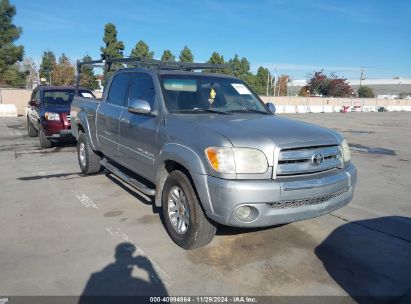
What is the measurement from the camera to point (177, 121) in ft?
14.3

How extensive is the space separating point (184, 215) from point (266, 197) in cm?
106

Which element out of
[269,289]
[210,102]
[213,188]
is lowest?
[269,289]

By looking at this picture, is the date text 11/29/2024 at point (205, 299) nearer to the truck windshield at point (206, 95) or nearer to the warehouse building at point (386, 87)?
the truck windshield at point (206, 95)

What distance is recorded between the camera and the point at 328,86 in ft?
263

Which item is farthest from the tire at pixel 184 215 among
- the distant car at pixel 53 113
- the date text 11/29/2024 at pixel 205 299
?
the distant car at pixel 53 113

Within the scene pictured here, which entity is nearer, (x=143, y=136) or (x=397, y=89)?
(x=143, y=136)

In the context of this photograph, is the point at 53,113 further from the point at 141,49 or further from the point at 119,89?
the point at 141,49

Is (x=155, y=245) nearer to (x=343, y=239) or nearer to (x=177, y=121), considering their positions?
(x=177, y=121)

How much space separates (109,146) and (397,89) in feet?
396

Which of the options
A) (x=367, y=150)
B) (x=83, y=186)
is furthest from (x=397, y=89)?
(x=83, y=186)

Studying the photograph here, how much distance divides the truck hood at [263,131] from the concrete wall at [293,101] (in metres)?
23.8

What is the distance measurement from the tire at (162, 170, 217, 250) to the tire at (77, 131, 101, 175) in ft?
10.9

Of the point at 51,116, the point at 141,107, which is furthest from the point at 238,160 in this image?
the point at 51,116

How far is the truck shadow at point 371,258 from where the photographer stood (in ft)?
11.4
